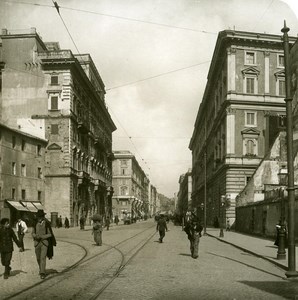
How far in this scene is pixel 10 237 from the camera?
11.4 meters

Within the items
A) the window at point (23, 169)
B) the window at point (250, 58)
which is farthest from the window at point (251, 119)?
the window at point (23, 169)

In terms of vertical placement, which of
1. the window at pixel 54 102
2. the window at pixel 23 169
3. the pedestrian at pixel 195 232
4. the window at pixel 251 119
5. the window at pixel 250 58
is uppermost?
the window at pixel 250 58

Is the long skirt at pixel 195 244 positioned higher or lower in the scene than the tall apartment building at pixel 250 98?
lower

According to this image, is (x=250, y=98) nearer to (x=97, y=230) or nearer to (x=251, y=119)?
(x=251, y=119)

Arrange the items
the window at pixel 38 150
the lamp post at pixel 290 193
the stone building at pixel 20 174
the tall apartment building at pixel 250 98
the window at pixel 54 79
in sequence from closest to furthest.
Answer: the lamp post at pixel 290 193
the stone building at pixel 20 174
the tall apartment building at pixel 250 98
the window at pixel 38 150
the window at pixel 54 79

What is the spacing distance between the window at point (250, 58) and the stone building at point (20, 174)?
2191 cm

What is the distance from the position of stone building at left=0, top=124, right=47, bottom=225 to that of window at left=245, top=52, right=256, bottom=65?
863 inches

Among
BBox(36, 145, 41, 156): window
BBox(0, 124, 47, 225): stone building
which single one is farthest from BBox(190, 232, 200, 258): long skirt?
BBox(36, 145, 41, 156): window

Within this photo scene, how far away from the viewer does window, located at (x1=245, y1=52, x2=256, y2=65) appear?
47.1m

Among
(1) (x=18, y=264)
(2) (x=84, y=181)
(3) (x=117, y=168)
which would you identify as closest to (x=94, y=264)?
(1) (x=18, y=264)

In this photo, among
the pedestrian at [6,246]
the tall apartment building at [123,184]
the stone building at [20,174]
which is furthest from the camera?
the tall apartment building at [123,184]

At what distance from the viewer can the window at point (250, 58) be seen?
47.1 meters

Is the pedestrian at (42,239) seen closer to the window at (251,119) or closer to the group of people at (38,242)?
the group of people at (38,242)

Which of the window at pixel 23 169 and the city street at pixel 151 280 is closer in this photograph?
the city street at pixel 151 280
